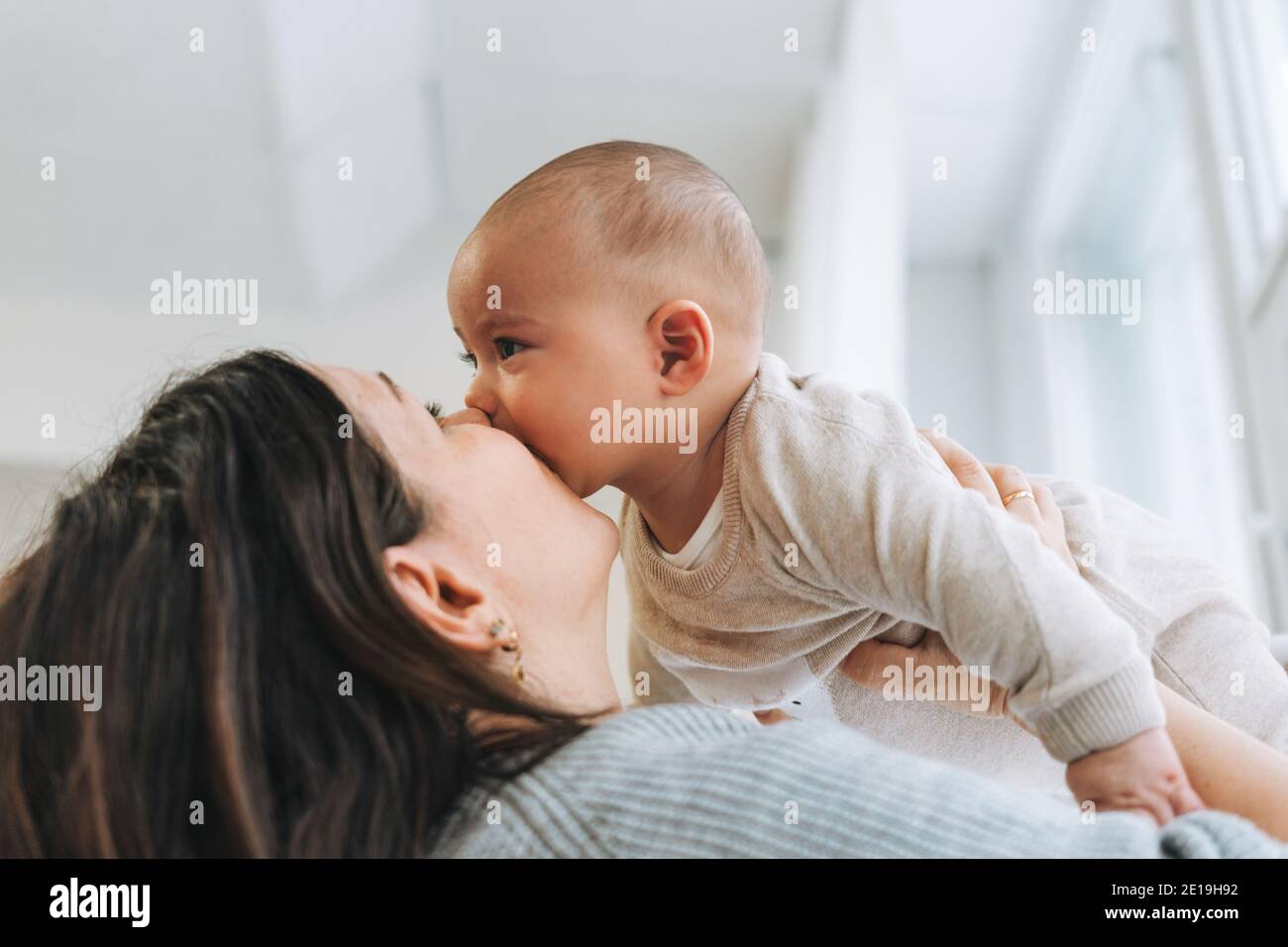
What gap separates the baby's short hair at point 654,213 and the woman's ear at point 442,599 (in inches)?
10.7

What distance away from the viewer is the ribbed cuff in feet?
2.05

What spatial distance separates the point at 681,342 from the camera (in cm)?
80

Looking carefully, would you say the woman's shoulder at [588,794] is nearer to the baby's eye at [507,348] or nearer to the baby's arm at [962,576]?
the baby's arm at [962,576]

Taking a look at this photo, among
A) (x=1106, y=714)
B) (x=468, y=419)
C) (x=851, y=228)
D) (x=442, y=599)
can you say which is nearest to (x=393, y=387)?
(x=468, y=419)

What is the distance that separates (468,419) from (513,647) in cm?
19

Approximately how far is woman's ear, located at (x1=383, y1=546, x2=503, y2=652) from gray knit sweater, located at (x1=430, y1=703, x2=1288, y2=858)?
9cm

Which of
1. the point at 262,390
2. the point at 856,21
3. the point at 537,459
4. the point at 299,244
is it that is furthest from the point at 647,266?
the point at 856,21

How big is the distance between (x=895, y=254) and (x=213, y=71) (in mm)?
1364

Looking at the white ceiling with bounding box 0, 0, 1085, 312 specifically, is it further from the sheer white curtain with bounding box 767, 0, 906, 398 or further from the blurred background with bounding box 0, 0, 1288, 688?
the sheer white curtain with bounding box 767, 0, 906, 398

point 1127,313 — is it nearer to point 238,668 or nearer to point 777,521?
point 777,521

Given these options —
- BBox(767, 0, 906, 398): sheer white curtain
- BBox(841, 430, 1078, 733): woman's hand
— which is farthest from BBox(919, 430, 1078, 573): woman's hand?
BBox(767, 0, 906, 398): sheer white curtain
